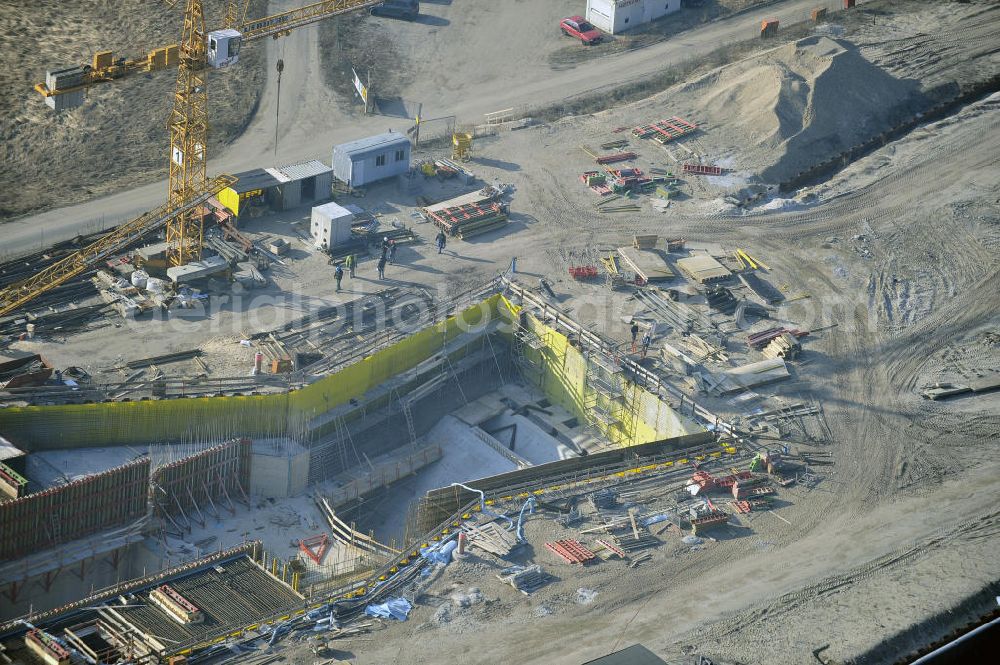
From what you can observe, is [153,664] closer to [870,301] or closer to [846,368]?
[846,368]

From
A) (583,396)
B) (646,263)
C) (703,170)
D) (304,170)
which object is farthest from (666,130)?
(583,396)

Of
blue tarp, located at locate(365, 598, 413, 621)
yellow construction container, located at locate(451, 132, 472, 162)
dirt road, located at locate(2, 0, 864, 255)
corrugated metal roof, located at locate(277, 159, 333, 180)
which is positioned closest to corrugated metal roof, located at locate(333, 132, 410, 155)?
corrugated metal roof, located at locate(277, 159, 333, 180)

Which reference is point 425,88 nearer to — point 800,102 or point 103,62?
point 800,102

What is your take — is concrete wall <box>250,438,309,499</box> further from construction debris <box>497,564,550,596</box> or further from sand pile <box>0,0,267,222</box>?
sand pile <box>0,0,267,222</box>

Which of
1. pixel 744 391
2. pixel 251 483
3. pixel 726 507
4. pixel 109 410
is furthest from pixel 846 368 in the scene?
pixel 109 410

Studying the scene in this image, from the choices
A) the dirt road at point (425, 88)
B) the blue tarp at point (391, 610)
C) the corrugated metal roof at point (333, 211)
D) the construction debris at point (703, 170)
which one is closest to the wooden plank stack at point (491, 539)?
the blue tarp at point (391, 610)

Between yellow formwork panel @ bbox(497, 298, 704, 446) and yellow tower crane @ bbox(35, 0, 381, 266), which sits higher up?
yellow tower crane @ bbox(35, 0, 381, 266)
